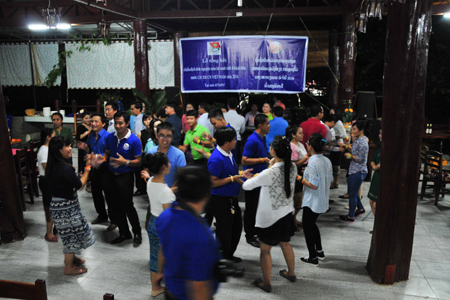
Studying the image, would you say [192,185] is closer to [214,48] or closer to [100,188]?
[100,188]

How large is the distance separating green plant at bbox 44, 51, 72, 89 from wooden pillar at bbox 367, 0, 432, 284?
1140cm

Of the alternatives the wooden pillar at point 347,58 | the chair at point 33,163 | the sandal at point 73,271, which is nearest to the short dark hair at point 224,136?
the sandal at point 73,271

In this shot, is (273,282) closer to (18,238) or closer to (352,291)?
(352,291)

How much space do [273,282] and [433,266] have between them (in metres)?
1.98

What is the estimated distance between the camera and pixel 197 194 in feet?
6.94

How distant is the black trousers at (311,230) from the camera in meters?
4.12

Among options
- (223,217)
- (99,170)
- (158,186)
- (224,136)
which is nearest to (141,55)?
(99,170)

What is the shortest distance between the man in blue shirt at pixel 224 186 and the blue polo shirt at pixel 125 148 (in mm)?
1288

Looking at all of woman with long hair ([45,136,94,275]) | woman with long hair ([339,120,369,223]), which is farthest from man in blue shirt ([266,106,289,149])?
woman with long hair ([45,136,94,275])

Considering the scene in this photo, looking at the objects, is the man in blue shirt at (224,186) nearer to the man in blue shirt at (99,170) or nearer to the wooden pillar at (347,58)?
the man in blue shirt at (99,170)

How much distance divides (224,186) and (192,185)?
70.3 inches

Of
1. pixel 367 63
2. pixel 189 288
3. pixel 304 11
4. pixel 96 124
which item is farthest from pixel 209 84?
pixel 367 63

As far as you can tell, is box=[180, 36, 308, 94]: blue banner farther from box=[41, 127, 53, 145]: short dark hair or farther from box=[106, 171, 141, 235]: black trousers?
box=[106, 171, 141, 235]: black trousers

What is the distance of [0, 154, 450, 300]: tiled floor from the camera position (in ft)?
12.3
